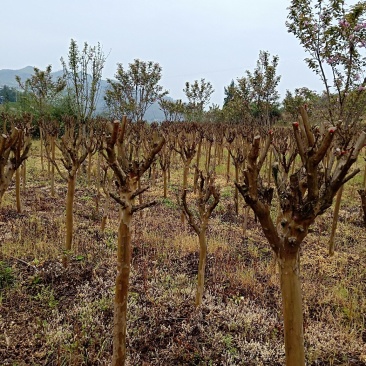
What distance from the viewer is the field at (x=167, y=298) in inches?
124

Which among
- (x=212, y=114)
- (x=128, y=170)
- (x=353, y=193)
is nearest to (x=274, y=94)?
(x=353, y=193)

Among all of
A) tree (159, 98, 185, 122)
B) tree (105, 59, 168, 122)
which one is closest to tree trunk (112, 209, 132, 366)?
tree (105, 59, 168, 122)

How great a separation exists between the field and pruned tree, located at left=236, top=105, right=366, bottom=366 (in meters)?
0.32

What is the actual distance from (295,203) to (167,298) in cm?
284

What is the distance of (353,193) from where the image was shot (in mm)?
12070

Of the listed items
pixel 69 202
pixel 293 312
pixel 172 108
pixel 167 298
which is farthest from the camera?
pixel 172 108

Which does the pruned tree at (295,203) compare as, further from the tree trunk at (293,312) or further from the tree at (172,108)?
the tree at (172,108)

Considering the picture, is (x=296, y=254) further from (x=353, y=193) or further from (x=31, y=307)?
(x=353, y=193)

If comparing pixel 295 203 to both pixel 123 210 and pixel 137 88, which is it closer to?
pixel 123 210

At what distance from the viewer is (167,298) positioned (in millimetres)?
4137

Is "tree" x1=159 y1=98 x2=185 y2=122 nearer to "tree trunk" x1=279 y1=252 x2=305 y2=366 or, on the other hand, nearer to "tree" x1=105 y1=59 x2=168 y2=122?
"tree" x1=105 y1=59 x2=168 y2=122

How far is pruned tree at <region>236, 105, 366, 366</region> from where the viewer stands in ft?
6.04

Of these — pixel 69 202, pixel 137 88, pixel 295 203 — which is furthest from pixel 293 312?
pixel 137 88

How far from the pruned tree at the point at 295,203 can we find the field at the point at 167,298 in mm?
321
